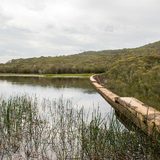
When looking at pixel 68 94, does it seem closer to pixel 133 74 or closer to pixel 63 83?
pixel 133 74

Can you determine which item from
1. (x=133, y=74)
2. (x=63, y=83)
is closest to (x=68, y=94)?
(x=133, y=74)

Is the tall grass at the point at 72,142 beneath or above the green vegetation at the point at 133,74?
beneath

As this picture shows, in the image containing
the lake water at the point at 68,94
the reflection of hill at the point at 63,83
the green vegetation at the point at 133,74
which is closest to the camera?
the green vegetation at the point at 133,74

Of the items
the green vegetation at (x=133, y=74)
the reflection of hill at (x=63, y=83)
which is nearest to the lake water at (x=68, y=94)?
the reflection of hill at (x=63, y=83)

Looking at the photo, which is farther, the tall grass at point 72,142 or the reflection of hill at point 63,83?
the reflection of hill at point 63,83

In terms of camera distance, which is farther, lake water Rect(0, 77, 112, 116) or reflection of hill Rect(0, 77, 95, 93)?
reflection of hill Rect(0, 77, 95, 93)

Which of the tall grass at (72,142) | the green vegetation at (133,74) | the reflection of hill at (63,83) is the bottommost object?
the reflection of hill at (63,83)

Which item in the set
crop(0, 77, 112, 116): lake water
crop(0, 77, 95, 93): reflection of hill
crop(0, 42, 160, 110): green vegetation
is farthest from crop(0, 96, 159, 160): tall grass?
crop(0, 77, 95, 93): reflection of hill

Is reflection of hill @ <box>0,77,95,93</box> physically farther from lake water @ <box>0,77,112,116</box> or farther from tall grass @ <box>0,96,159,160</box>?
tall grass @ <box>0,96,159,160</box>

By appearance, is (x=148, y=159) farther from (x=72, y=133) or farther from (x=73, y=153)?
(x=72, y=133)

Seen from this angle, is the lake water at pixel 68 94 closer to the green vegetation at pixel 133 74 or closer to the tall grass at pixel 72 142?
the green vegetation at pixel 133 74

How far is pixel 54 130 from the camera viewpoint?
29.7ft

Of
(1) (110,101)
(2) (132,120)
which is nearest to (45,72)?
(1) (110,101)

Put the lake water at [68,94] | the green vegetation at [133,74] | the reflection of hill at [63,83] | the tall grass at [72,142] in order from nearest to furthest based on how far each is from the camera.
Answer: the tall grass at [72,142] < the green vegetation at [133,74] < the lake water at [68,94] < the reflection of hill at [63,83]
